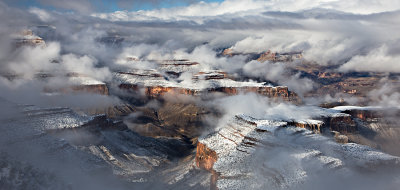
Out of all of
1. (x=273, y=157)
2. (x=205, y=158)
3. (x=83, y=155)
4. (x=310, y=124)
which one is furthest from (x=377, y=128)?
(x=83, y=155)

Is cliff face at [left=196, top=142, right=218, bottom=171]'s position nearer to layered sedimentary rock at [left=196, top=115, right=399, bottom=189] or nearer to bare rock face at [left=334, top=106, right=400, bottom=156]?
layered sedimentary rock at [left=196, top=115, right=399, bottom=189]

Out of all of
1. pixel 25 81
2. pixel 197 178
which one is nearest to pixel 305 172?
pixel 197 178

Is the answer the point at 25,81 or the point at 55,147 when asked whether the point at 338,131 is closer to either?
the point at 55,147

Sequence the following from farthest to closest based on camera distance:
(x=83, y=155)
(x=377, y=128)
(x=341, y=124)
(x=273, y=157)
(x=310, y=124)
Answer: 1. (x=377, y=128)
2. (x=341, y=124)
3. (x=310, y=124)
4. (x=83, y=155)
5. (x=273, y=157)

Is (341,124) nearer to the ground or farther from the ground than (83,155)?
nearer to the ground

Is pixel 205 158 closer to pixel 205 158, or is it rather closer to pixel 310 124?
pixel 205 158

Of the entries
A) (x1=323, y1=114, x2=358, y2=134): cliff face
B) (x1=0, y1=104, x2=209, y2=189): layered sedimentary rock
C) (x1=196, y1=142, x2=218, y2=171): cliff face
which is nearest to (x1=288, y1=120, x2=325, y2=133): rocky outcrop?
(x1=323, y1=114, x2=358, y2=134): cliff face

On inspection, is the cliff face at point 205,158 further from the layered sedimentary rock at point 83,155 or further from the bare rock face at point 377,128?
the bare rock face at point 377,128

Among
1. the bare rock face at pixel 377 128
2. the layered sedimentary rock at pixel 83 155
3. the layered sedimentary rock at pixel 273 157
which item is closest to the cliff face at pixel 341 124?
the bare rock face at pixel 377 128
